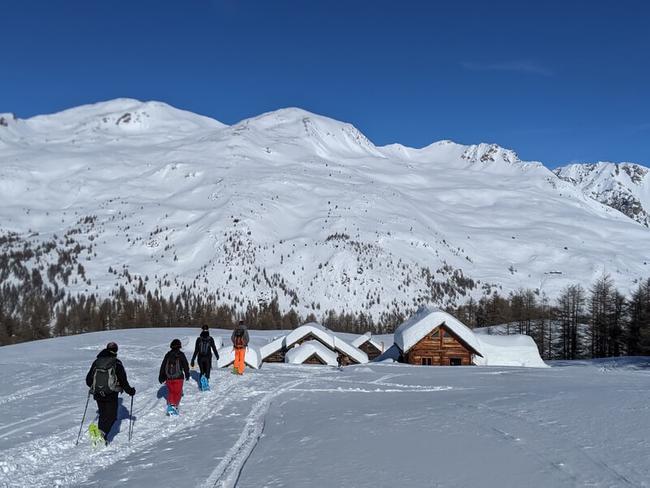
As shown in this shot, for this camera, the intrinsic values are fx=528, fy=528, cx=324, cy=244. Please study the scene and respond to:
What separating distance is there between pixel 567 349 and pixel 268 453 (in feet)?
245

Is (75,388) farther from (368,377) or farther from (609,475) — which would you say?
(609,475)

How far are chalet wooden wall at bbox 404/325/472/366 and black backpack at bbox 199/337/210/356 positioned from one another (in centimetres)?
2728

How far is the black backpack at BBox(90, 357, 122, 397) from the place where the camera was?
12.9 meters

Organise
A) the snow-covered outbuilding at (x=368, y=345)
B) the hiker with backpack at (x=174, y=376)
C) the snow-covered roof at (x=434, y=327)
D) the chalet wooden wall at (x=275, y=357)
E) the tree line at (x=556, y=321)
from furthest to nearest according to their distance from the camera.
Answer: the tree line at (x=556, y=321) < the snow-covered outbuilding at (x=368, y=345) < the chalet wooden wall at (x=275, y=357) < the snow-covered roof at (x=434, y=327) < the hiker with backpack at (x=174, y=376)

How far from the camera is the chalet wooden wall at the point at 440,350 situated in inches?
1794

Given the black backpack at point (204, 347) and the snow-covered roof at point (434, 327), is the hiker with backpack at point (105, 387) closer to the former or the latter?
the black backpack at point (204, 347)

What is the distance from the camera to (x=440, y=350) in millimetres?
45625

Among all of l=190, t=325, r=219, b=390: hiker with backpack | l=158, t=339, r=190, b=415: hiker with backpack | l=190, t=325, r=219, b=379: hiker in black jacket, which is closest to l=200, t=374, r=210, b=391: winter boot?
l=190, t=325, r=219, b=390: hiker with backpack

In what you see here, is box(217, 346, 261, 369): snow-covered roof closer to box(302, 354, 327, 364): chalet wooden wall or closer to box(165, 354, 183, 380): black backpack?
box(302, 354, 327, 364): chalet wooden wall

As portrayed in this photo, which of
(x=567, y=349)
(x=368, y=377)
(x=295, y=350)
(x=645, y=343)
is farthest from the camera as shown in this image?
(x=567, y=349)

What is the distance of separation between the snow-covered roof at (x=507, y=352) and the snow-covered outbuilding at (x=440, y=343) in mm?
1040

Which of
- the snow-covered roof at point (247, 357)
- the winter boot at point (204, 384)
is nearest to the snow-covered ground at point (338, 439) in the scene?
the winter boot at point (204, 384)

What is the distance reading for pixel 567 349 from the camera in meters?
75.8

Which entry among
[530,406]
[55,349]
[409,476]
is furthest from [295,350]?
[409,476]
